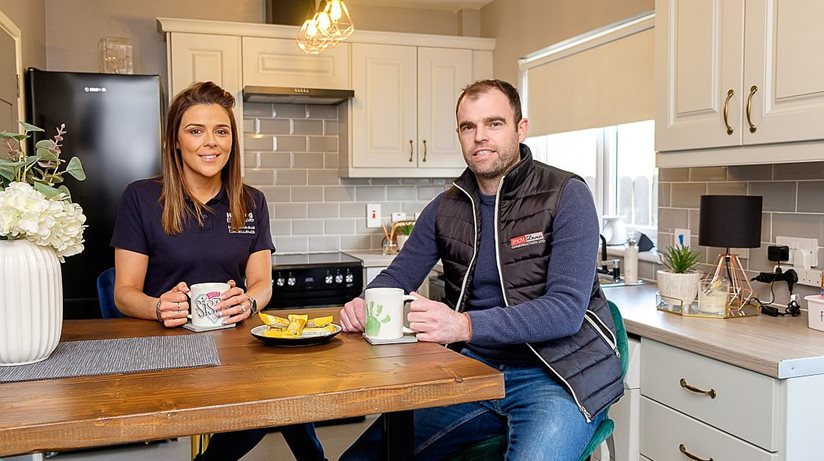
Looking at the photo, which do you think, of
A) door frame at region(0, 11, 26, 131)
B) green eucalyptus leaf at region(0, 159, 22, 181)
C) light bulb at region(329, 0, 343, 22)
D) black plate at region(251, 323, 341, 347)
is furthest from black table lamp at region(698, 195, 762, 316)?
door frame at region(0, 11, 26, 131)

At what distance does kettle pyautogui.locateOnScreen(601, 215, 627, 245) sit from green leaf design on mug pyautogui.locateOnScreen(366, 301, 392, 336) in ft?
7.15

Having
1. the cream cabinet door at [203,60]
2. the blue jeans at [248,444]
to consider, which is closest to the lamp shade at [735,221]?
the blue jeans at [248,444]

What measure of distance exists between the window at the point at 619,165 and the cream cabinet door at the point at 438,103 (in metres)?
0.58

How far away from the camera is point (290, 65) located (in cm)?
404

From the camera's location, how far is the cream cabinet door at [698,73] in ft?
7.54

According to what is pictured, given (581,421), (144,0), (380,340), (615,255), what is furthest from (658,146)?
(144,0)

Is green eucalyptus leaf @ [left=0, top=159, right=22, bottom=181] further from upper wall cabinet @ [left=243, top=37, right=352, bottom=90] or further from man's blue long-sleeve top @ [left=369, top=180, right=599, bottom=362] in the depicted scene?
upper wall cabinet @ [left=243, top=37, right=352, bottom=90]

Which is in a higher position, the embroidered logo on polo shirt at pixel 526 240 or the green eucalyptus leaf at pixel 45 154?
the green eucalyptus leaf at pixel 45 154

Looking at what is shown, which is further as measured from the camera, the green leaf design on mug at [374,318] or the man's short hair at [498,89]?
the man's short hair at [498,89]

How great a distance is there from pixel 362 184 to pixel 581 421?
3029 mm

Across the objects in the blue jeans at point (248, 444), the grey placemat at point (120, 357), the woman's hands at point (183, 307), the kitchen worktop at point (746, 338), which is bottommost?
the blue jeans at point (248, 444)

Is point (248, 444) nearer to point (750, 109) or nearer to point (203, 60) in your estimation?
point (750, 109)

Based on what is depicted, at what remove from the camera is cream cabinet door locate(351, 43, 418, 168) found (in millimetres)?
4180

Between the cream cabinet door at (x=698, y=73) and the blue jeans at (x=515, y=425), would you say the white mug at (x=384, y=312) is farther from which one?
the cream cabinet door at (x=698, y=73)
